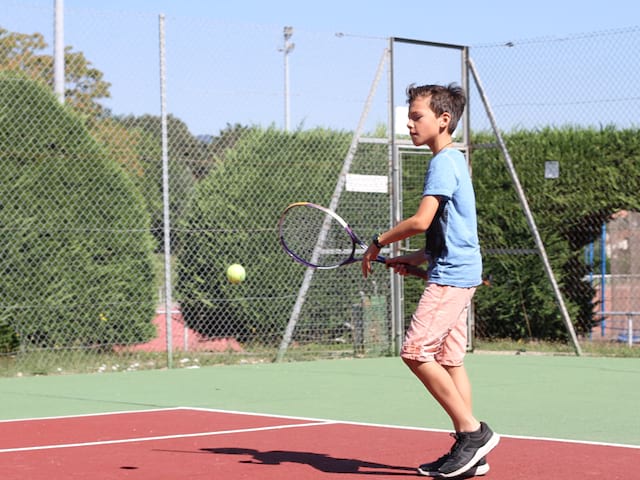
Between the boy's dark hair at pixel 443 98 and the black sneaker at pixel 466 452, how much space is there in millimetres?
1355

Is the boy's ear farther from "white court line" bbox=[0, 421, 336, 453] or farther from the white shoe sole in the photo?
"white court line" bbox=[0, 421, 336, 453]

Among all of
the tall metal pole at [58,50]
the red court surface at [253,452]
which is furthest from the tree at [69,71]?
the red court surface at [253,452]

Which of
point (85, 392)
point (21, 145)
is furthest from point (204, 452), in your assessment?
point (21, 145)

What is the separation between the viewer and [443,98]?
5.39 metres

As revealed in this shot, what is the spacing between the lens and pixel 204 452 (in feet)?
19.0

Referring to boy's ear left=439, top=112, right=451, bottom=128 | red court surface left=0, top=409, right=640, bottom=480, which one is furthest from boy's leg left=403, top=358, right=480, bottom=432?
boy's ear left=439, top=112, right=451, bottom=128

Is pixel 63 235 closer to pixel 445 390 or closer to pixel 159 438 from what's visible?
pixel 159 438

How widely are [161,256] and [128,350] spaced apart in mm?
1167

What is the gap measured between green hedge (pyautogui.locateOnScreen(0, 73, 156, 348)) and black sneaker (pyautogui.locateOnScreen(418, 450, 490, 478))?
222 inches

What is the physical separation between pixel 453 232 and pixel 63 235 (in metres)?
5.72

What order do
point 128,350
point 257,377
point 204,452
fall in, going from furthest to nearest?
point 128,350 → point 257,377 → point 204,452

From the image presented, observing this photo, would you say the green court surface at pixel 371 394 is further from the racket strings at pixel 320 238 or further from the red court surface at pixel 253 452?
the racket strings at pixel 320 238

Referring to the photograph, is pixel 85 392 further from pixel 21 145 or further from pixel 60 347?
pixel 21 145

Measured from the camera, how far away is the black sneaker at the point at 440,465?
5.10 meters
